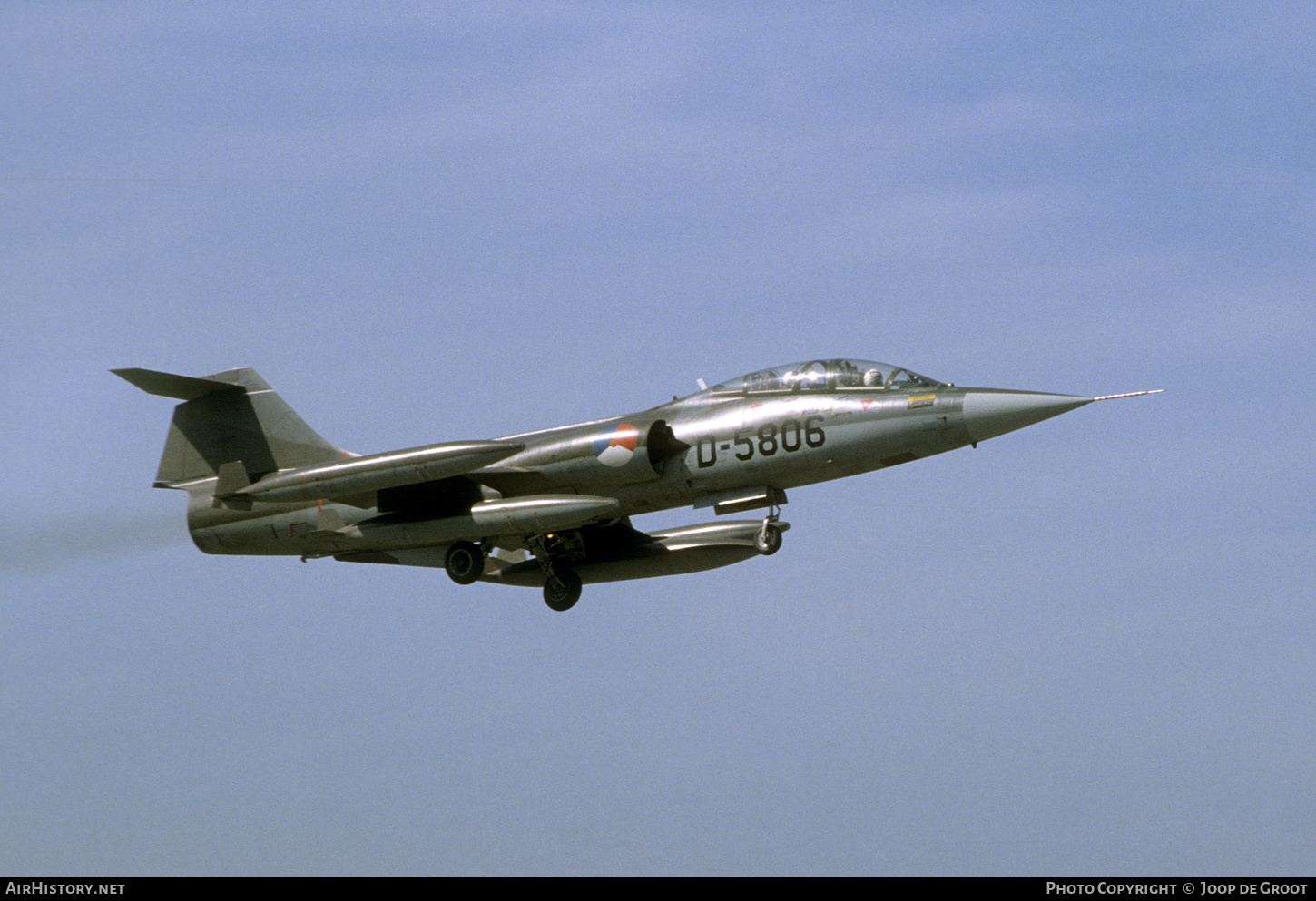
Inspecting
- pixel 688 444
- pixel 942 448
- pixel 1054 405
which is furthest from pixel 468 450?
pixel 1054 405

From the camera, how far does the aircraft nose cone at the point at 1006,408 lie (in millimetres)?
22484

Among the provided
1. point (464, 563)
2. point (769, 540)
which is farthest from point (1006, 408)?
point (464, 563)

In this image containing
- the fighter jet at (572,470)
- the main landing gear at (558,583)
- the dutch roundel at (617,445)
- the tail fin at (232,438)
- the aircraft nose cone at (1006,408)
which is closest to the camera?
the aircraft nose cone at (1006,408)

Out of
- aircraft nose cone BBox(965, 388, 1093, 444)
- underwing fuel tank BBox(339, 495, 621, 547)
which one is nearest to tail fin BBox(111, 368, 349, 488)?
underwing fuel tank BBox(339, 495, 621, 547)

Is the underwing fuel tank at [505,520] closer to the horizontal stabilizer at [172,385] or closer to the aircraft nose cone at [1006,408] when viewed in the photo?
the horizontal stabilizer at [172,385]

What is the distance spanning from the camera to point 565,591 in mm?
27312

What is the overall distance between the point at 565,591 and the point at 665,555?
1.96 metres

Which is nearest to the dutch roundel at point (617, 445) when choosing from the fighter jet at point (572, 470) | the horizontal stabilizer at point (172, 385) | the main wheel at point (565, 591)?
the fighter jet at point (572, 470)

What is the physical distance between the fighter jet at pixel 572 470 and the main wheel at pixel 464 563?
0.10ft

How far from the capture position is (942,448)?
23266 mm

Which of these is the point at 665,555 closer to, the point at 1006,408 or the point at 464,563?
the point at 464,563

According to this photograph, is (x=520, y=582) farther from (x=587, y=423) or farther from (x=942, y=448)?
(x=942, y=448)
